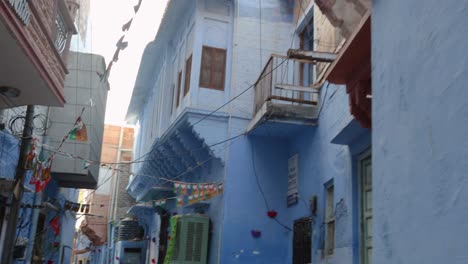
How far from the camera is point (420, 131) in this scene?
3.05 metres

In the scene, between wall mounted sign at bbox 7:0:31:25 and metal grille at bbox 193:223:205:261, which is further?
metal grille at bbox 193:223:205:261

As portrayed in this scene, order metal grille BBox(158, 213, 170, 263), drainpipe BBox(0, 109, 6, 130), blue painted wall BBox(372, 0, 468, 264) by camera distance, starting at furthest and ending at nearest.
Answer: metal grille BBox(158, 213, 170, 263)
drainpipe BBox(0, 109, 6, 130)
blue painted wall BBox(372, 0, 468, 264)

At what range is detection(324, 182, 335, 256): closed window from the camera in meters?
7.83

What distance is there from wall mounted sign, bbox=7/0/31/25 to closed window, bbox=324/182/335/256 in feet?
16.1

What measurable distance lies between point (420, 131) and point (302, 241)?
648 cm

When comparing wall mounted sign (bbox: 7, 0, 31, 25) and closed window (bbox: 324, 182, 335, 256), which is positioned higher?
wall mounted sign (bbox: 7, 0, 31, 25)

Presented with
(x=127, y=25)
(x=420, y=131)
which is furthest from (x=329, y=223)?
(x=420, y=131)

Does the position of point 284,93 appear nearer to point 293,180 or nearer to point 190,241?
point 293,180

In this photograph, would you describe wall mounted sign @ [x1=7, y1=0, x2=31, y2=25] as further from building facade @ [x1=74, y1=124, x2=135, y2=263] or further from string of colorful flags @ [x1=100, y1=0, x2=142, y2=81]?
building facade @ [x1=74, y1=124, x2=135, y2=263]

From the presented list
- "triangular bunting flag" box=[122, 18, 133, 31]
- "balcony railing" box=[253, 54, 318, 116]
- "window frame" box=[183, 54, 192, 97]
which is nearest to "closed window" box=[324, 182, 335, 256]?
"balcony railing" box=[253, 54, 318, 116]

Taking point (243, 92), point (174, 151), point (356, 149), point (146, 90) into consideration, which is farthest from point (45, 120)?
point (146, 90)

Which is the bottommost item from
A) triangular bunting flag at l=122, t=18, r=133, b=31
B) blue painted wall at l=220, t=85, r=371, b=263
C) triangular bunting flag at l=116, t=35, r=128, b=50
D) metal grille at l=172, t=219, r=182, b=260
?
metal grille at l=172, t=219, r=182, b=260

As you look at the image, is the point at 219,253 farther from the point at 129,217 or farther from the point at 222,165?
the point at 129,217

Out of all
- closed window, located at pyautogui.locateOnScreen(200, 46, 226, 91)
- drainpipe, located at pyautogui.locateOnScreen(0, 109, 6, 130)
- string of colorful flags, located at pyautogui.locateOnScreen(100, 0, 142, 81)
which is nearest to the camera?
string of colorful flags, located at pyautogui.locateOnScreen(100, 0, 142, 81)
